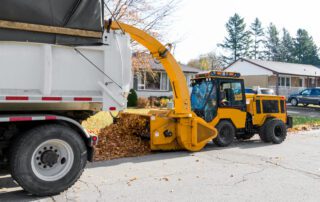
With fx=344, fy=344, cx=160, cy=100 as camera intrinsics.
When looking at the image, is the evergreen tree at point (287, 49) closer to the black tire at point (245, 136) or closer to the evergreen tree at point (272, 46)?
the evergreen tree at point (272, 46)

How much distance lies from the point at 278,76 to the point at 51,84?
3693cm

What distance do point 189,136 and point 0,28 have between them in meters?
5.43

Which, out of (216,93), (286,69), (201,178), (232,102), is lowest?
(201,178)

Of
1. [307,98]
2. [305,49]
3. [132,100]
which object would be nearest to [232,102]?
[132,100]

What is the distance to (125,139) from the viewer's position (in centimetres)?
936

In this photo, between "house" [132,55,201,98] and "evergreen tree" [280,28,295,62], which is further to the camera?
"evergreen tree" [280,28,295,62]

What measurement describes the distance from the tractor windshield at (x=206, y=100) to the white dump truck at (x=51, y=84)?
474 cm

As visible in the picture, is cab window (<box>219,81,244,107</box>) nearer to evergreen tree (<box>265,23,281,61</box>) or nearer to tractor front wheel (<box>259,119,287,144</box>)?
tractor front wheel (<box>259,119,287,144</box>)

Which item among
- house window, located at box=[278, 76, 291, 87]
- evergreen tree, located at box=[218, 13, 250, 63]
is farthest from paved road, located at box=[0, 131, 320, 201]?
evergreen tree, located at box=[218, 13, 250, 63]

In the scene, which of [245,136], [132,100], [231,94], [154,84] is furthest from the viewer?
[154,84]

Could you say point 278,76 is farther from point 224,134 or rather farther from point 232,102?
point 224,134

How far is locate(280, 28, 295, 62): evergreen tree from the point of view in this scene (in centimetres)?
8262

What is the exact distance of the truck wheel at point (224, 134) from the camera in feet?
32.8

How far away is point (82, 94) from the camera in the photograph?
5684mm
